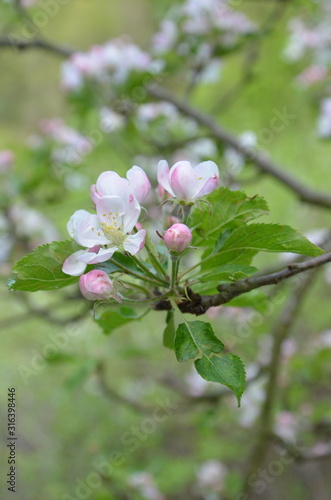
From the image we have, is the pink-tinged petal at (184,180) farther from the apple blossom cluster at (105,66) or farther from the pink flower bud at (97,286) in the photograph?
the apple blossom cluster at (105,66)

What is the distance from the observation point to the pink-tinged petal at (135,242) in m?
0.42

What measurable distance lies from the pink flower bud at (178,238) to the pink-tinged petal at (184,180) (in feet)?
0.12

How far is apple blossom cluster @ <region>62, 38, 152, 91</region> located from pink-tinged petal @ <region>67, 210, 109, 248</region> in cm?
108

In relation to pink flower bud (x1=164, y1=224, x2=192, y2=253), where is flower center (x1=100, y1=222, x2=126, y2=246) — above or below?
below

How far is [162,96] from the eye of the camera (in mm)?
1442

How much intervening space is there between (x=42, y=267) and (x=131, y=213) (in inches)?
3.4

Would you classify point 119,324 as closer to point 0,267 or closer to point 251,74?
point 0,267

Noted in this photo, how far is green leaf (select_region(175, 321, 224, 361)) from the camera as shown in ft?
1.39

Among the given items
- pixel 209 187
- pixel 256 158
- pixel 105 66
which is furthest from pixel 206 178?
pixel 105 66

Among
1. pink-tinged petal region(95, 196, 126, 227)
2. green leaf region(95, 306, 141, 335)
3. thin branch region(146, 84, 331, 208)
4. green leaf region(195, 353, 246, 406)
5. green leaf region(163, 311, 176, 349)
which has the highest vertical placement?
thin branch region(146, 84, 331, 208)

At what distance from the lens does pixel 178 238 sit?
42cm

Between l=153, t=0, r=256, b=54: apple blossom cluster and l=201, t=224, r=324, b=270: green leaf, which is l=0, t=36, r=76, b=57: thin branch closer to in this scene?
l=153, t=0, r=256, b=54: apple blossom cluster

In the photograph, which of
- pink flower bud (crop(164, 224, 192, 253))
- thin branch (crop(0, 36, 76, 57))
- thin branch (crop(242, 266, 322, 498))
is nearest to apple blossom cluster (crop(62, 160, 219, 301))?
pink flower bud (crop(164, 224, 192, 253))

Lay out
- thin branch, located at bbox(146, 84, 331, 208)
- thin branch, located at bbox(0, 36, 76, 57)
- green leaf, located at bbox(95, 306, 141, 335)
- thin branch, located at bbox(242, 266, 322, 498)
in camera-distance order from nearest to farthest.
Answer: green leaf, located at bbox(95, 306, 141, 335), thin branch, located at bbox(242, 266, 322, 498), thin branch, located at bbox(146, 84, 331, 208), thin branch, located at bbox(0, 36, 76, 57)
